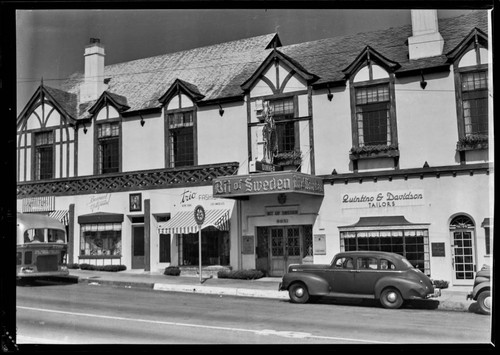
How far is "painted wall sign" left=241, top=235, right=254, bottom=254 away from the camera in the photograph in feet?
37.3

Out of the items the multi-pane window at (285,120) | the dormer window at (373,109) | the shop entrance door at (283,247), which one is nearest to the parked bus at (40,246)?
the shop entrance door at (283,247)

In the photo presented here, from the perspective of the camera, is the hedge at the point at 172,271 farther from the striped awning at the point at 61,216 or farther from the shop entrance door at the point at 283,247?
the striped awning at the point at 61,216

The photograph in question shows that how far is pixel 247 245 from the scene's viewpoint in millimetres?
11492

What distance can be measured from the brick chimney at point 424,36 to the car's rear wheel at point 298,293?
5085mm

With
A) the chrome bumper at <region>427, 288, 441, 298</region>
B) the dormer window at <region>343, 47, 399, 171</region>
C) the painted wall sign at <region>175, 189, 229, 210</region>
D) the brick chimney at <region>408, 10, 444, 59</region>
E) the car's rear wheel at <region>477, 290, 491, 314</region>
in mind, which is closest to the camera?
the car's rear wheel at <region>477, 290, 491, 314</region>

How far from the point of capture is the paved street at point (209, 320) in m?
8.03

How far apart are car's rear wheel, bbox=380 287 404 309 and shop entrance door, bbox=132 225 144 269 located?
468cm

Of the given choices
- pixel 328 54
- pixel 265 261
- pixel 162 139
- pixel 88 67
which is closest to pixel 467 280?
pixel 265 261

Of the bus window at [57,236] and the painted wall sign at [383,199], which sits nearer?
the bus window at [57,236]

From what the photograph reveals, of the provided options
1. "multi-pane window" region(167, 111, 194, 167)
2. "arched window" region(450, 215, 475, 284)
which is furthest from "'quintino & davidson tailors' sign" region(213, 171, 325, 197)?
"arched window" region(450, 215, 475, 284)

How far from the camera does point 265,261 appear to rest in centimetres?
1145

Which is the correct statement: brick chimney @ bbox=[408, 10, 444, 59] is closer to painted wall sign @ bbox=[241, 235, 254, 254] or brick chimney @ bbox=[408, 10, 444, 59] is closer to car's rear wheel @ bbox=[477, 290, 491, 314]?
car's rear wheel @ bbox=[477, 290, 491, 314]

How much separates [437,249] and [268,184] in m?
4.14
